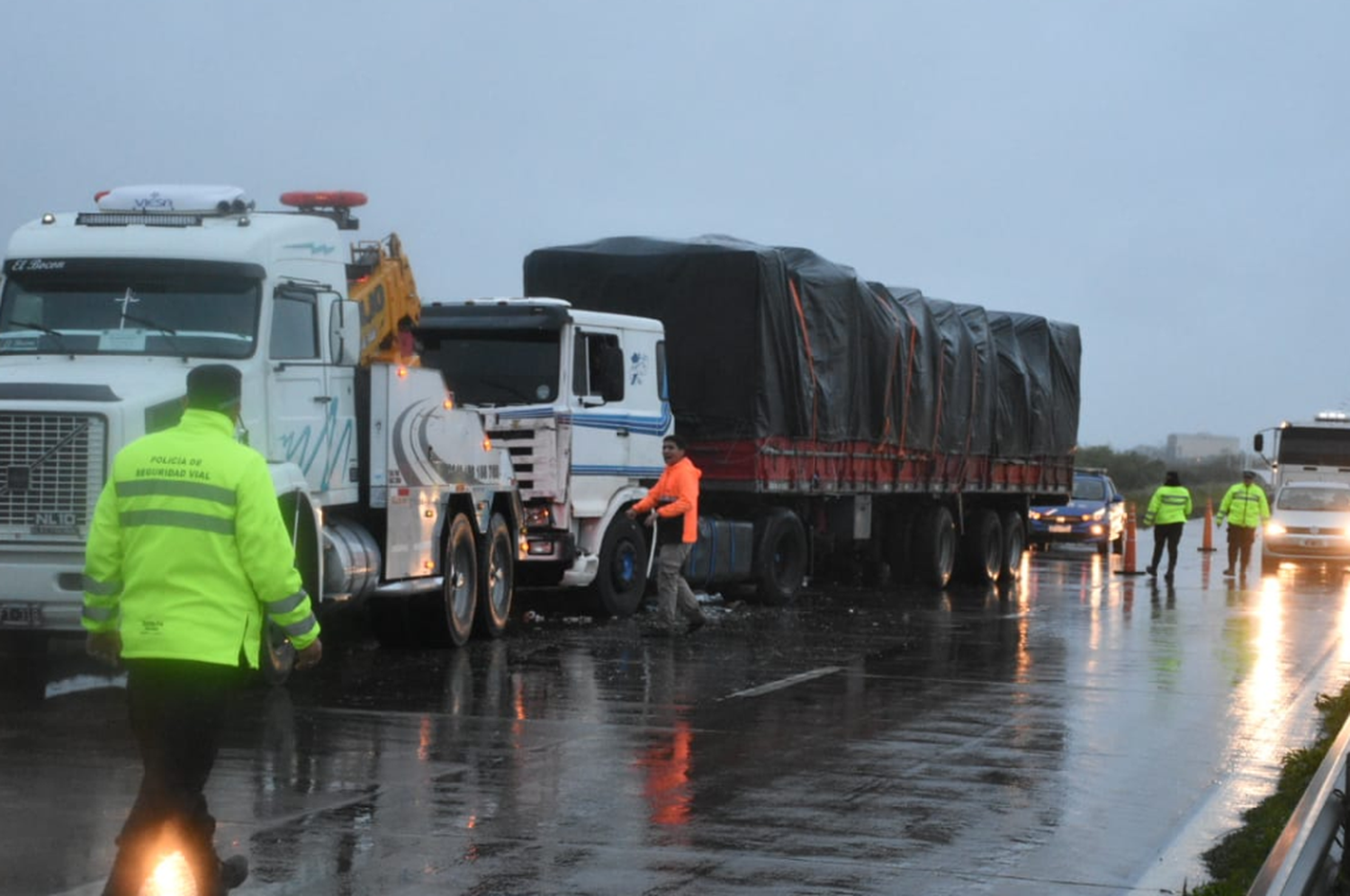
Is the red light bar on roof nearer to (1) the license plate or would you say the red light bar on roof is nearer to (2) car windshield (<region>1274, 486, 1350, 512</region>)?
(1) the license plate


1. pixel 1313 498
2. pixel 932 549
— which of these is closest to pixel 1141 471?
pixel 1313 498

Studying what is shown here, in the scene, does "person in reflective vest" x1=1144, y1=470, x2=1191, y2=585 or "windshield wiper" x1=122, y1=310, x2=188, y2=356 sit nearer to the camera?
"windshield wiper" x1=122, y1=310, x2=188, y2=356

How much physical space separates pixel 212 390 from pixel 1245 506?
2819cm

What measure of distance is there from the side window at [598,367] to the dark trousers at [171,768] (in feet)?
40.7


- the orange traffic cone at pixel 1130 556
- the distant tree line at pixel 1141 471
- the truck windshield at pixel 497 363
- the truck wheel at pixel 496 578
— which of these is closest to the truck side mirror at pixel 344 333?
the truck wheel at pixel 496 578

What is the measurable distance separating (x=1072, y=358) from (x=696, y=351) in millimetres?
12447

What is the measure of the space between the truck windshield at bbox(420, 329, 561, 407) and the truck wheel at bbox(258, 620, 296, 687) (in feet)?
18.2

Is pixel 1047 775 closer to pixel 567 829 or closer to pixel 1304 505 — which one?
pixel 567 829

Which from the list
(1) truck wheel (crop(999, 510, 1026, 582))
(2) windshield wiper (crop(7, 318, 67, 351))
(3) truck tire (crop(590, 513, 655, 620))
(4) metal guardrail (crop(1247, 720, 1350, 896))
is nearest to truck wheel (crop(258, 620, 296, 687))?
(2) windshield wiper (crop(7, 318, 67, 351))

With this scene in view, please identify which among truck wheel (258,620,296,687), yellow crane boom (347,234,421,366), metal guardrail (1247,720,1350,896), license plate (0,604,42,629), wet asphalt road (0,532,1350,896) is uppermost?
yellow crane boom (347,234,421,366)

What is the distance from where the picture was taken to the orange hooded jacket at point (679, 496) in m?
18.4

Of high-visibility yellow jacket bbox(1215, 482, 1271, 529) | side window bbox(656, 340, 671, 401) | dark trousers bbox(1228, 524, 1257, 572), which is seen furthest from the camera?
high-visibility yellow jacket bbox(1215, 482, 1271, 529)

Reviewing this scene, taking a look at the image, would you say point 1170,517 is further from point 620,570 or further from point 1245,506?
point 620,570

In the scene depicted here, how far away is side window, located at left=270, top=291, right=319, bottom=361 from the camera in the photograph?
13883 millimetres
